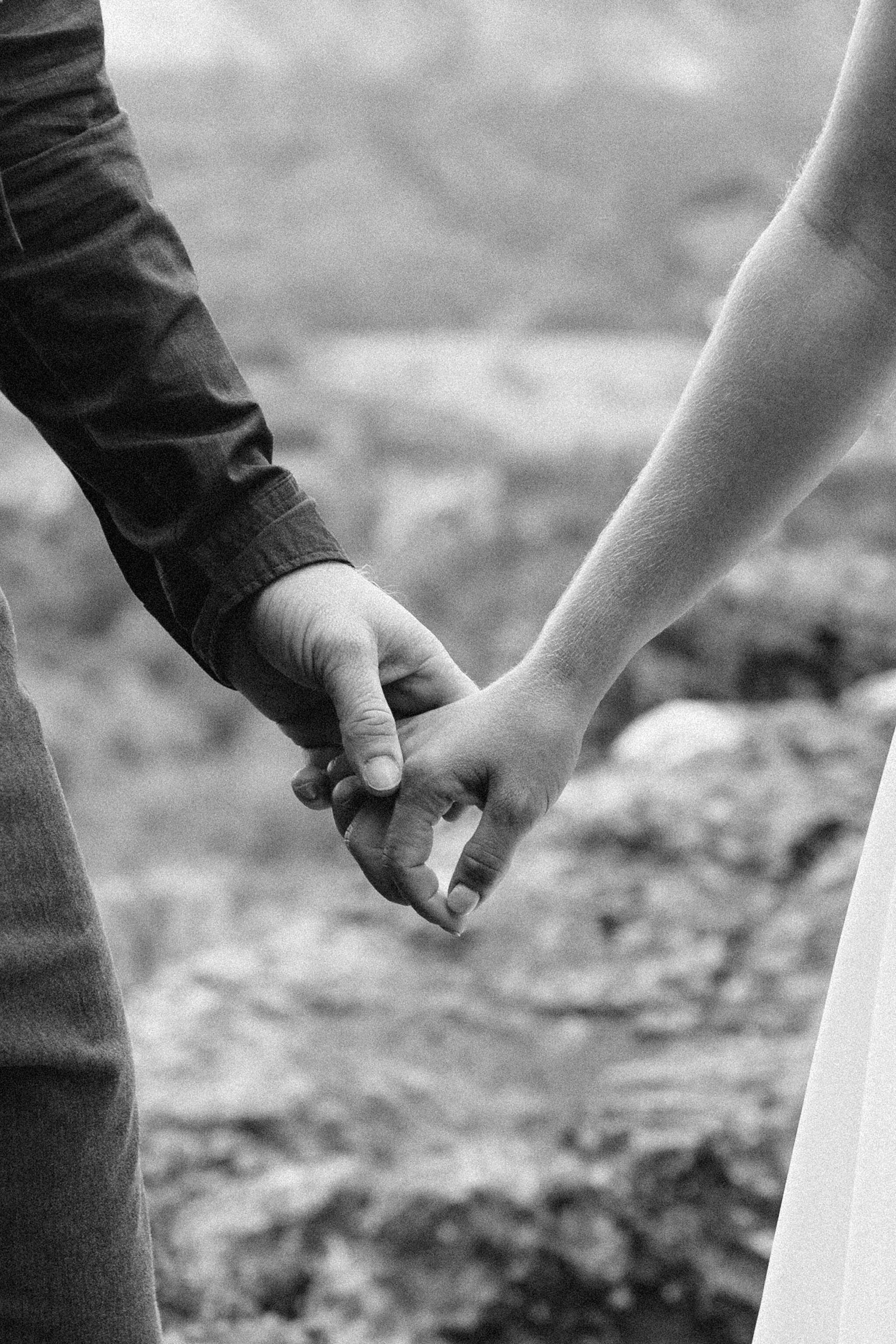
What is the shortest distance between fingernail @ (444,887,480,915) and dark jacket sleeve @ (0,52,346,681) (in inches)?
10.1

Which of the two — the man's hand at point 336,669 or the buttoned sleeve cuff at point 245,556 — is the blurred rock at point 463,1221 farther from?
the buttoned sleeve cuff at point 245,556

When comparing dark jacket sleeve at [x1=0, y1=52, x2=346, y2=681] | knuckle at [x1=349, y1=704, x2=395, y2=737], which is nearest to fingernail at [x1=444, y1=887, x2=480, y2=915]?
knuckle at [x1=349, y1=704, x2=395, y2=737]

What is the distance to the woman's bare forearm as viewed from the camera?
3.05 ft

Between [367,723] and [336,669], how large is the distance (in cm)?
→ 5

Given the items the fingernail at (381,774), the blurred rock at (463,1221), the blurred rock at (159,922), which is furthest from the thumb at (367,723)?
the blurred rock at (159,922)

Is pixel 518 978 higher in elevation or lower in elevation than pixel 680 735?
higher

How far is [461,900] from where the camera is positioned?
1077 mm

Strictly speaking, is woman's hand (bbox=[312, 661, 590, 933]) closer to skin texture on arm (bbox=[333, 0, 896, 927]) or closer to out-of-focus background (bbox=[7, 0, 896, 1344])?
skin texture on arm (bbox=[333, 0, 896, 927])

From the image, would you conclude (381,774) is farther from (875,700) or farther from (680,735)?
(875,700)

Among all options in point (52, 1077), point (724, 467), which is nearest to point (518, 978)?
point (724, 467)

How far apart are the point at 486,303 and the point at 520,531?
54.7ft

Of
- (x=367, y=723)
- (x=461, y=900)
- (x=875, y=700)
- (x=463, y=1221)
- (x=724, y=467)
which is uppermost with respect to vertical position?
(x=724, y=467)

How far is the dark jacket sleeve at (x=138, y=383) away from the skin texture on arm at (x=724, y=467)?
7.9 inches

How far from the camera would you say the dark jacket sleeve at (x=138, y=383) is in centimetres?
102
